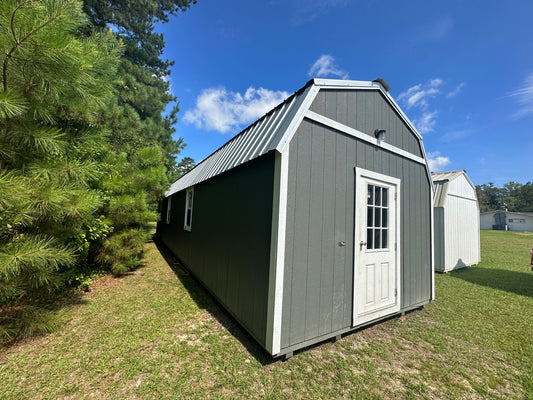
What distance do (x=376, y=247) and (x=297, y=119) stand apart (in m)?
2.29

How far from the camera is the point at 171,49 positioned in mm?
11883

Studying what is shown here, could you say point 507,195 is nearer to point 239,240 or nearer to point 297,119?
point 297,119

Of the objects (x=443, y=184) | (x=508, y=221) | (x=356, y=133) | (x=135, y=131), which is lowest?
(x=508, y=221)

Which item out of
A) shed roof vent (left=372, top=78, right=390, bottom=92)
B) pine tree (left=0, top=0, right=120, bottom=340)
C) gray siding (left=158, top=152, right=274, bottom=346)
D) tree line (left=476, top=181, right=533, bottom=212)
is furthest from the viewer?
tree line (left=476, top=181, right=533, bottom=212)

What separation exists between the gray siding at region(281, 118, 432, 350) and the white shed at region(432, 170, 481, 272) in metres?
5.20

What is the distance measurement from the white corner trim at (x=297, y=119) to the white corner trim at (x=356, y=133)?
0.09 metres

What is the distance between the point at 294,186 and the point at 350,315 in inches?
76.5

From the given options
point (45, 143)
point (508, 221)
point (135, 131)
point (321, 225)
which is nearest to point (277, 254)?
point (321, 225)

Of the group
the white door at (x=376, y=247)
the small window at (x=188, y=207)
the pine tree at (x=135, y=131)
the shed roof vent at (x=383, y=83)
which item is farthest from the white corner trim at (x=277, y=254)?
the small window at (x=188, y=207)

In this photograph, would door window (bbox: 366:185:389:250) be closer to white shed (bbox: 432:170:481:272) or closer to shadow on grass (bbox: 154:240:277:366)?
shadow on grass (bbox: 154:240:277:366)

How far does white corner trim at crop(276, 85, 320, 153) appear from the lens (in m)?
2.23

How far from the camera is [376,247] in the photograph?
124 inches

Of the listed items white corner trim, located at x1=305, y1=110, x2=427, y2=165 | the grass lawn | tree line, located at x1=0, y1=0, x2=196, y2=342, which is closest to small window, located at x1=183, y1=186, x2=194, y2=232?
tree line, located at x1=0, y1=0, x2=196, y2=342

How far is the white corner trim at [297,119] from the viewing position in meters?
2.23
